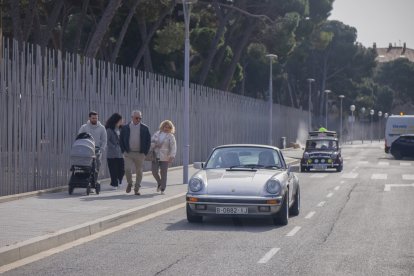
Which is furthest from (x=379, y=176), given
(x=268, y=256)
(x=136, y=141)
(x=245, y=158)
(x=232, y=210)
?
(x=268, y=256)

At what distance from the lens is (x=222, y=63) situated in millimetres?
60406

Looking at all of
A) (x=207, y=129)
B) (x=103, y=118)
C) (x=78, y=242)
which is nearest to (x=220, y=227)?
(x=78, y=242)

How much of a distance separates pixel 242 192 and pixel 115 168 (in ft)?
25.7

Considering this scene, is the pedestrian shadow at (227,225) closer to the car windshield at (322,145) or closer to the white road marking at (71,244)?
the white road marking at (71,244)

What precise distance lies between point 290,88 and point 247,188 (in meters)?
86.2

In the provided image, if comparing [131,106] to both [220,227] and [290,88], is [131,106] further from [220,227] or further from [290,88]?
[290,88]

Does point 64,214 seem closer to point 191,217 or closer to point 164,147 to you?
point 191,217

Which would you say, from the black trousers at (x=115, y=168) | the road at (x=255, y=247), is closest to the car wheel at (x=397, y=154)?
the black trousers at (x=115, y=168)

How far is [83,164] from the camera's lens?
777 inches

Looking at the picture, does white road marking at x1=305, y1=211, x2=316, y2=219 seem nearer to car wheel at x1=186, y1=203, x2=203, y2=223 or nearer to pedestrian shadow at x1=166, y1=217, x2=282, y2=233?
pedestrian shadow at x1=166, y1=217, x2=282, y2=233

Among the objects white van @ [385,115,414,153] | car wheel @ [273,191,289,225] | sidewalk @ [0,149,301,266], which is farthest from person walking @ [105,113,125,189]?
white van @ [385,115,414,153]

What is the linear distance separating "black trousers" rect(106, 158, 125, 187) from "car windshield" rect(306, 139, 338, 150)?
52.3ft

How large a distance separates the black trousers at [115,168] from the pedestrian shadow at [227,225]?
611 centimetres

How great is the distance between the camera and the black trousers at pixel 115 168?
2231 cm
